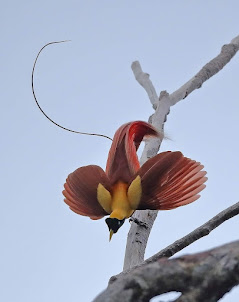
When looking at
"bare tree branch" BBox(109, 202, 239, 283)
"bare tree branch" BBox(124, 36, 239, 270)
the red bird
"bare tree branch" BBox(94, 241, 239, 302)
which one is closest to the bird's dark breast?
the red bird

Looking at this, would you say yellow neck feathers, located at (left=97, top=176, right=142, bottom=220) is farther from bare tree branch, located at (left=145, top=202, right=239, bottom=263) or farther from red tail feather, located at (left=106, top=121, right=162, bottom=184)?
bare tree branch, located at (left=145, top=202, right=239, bottom=263)

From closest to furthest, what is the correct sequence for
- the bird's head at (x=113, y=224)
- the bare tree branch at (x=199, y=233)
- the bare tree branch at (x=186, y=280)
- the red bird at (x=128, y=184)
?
the bare tree branch at (x=186, y=280), the bare tree branch at (x=199, y=233), the bird's head at (x=113, y=224), the red bird at (x=128, y=184)

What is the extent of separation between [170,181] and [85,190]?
0.28m

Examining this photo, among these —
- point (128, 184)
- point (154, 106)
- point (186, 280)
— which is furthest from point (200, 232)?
point (154, 106)

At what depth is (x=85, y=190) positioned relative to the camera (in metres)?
1.91

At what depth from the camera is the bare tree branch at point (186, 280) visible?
497mm

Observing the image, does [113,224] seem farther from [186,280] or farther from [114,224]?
[186,280]

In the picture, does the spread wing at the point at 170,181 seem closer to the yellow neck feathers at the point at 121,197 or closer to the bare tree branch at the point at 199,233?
the yellow neck feathers at the point at 121,197

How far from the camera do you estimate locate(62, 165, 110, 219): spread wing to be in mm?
1835

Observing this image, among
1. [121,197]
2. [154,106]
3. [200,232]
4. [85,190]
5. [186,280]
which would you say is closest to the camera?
[186,280]

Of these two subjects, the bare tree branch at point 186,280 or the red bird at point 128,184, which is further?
the red bird at point 128,184

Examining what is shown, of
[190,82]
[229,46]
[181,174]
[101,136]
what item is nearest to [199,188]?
[181,174]

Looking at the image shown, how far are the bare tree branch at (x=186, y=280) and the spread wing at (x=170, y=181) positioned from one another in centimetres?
127

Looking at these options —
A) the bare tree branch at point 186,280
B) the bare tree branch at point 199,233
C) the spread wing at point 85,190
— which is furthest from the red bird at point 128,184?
the bare tree branch at point 186,280
